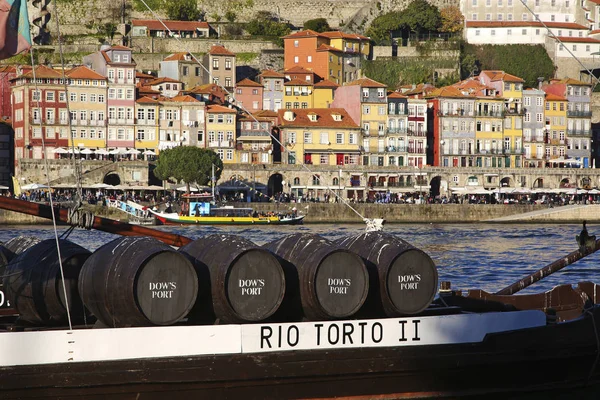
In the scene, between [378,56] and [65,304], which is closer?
[65,304]

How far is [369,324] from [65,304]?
315 cm

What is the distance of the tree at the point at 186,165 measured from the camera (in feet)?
258

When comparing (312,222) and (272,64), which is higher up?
(272,64)

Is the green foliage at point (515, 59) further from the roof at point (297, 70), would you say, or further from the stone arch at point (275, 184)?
the stone arch at point (275, 184)

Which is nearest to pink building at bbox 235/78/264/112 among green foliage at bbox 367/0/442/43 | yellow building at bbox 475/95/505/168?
yellow building at bbox 475/95/505/168

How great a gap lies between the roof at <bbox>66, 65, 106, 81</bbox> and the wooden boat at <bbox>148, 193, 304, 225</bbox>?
19.2m

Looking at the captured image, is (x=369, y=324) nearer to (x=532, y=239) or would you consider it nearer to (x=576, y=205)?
(x=532, y=239)

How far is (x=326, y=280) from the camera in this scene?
12758mm

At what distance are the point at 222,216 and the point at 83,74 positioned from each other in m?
23.6

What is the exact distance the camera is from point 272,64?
351ft

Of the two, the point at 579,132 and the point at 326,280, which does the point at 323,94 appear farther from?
the point at 326,280

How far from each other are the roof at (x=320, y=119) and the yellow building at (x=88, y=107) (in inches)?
500

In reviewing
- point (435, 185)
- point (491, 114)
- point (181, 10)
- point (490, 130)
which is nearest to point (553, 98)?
point (491, 114)

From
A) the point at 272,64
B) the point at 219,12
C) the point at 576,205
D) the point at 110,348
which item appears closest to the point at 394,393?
the point at 110,348
